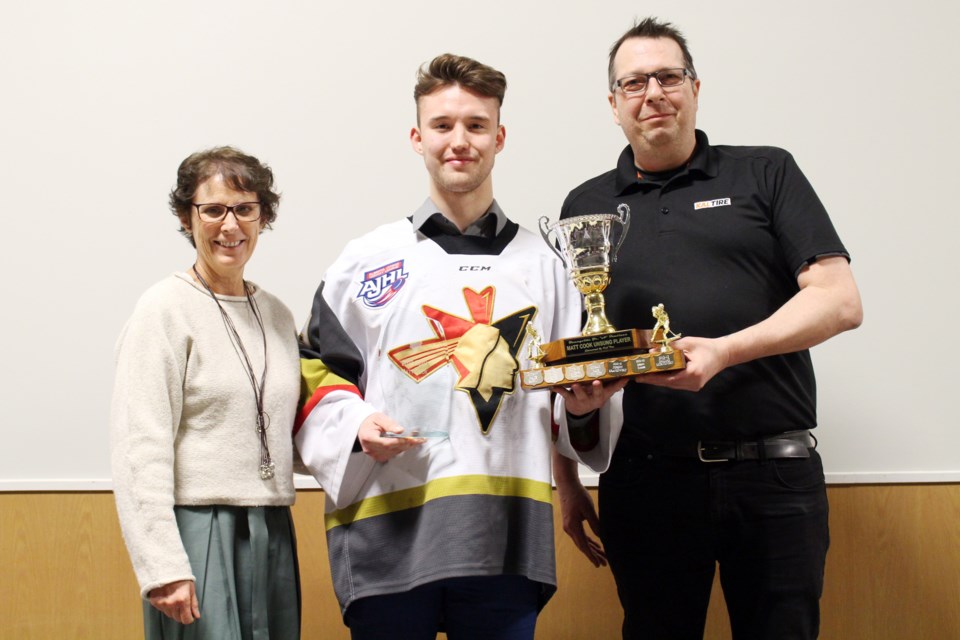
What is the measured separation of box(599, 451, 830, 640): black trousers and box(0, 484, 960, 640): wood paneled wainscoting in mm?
614

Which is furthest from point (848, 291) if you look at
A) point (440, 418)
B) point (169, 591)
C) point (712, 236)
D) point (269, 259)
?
point (269, 259)

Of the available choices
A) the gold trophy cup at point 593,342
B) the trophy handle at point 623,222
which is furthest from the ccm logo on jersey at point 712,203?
the gold trophy cup at point 593,342

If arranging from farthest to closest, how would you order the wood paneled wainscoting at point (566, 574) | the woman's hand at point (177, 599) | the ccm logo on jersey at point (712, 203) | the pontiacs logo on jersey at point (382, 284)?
the wood paneled wainscoting at point (566, 574) → the ccm logo on jersey at point (712, 203) → the pontiacs logo on jersey at point (382, 284) → the woman's hand at point (177, 599)

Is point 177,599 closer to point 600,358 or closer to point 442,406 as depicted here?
point 442,406

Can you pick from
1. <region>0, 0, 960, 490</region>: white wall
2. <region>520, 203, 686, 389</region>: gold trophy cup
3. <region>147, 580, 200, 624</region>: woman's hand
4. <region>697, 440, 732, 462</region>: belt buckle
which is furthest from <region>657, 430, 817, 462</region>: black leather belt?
<region>147, 580, 200, 624</region>: woman's hand

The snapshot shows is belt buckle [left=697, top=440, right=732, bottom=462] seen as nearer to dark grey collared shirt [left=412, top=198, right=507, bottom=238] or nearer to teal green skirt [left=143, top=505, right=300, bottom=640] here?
dark grey collared shirt [left=412, top=198, right=507, bottom=238]

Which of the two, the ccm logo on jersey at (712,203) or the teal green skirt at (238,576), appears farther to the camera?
the ccm logo on jersey at (712,203)

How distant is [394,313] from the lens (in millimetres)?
1716

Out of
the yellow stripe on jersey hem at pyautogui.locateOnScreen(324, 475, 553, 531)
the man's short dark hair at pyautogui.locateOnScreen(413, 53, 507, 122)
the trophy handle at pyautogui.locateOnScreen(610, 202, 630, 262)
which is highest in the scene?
the man's short dark hair at pyautogui.locateOnScreen(413, 53, 507, 122)

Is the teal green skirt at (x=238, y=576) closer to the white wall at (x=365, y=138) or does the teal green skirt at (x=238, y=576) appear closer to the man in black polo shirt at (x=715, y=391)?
the man in black polo shirt at (x=715, y=391)

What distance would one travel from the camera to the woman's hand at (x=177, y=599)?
4.96 ft

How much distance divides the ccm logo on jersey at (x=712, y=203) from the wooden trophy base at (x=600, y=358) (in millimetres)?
439

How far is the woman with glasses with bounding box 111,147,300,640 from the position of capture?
154 centimetres

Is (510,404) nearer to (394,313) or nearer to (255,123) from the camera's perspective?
(394,313)
